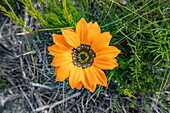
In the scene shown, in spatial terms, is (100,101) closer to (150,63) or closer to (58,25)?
(150,63)

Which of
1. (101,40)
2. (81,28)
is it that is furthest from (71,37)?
(101,40)

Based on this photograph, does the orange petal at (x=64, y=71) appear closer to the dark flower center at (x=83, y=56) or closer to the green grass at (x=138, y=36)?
the dark flower center at (x=83, y=56)

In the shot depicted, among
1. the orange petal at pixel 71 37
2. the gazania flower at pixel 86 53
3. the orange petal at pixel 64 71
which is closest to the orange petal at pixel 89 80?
the gazania flower at pixel 86 53

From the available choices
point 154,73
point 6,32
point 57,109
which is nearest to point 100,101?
point 57,109

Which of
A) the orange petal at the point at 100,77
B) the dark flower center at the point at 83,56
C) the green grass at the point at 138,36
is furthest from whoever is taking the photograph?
the green grass at the point at 138,36

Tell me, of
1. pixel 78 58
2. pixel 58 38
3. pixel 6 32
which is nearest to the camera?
pixel 58 38

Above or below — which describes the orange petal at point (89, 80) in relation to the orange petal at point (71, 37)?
below

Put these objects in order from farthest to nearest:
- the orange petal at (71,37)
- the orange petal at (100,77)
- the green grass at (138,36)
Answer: the green grass at (138,36) → the orange petal at (100,77) → the orange petal at (71,37)

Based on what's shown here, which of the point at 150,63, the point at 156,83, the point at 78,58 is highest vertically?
the point at 78,58
